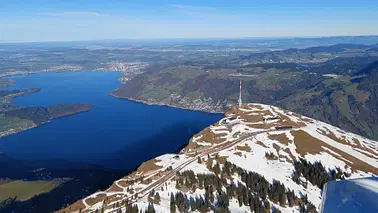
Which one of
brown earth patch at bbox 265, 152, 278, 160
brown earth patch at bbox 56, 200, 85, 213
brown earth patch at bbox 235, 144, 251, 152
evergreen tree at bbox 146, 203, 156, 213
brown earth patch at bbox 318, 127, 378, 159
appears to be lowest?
brown earth patch at bbox 318, 127, 378, 159

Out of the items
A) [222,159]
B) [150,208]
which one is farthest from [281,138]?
[150,208]

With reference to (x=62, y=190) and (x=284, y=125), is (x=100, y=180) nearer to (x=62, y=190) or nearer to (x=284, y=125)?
(x=62, y=190)

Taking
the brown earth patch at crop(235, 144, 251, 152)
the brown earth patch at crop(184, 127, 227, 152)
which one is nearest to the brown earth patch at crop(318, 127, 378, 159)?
the brown earth patch at crop(235, 144, 251, 152)

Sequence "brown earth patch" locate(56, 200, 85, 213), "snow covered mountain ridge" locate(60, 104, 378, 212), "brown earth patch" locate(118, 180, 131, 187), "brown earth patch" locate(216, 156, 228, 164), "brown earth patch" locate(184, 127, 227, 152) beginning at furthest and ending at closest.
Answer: "brown earth patch" locate(184, 127, 227, 152)
"brown earth patch" locate(216, 156, 228, 164)
"brown earth patch" locate(118, 180, 131, 187)
"snow covered mountain ridge" locate(60, 104, 378, 212)
"brown earth patch" locate(56, 200, 85, 213)

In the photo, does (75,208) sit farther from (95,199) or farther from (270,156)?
(270,156)

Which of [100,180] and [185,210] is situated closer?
[185,210]

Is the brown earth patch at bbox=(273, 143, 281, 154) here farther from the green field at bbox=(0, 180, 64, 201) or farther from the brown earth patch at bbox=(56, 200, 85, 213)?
the green field at bbox=(0, 180, 64, 201)

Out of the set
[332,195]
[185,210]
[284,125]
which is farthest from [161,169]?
[332,195]

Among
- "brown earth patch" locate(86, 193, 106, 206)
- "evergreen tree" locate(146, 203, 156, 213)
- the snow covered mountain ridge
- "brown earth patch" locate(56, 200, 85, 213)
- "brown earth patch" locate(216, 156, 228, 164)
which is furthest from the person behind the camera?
"brown earth patch" locate(216, 156, 228, 164)

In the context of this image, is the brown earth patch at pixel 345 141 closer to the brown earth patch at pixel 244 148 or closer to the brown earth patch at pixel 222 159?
the brown earth patch at pixel 244 148
